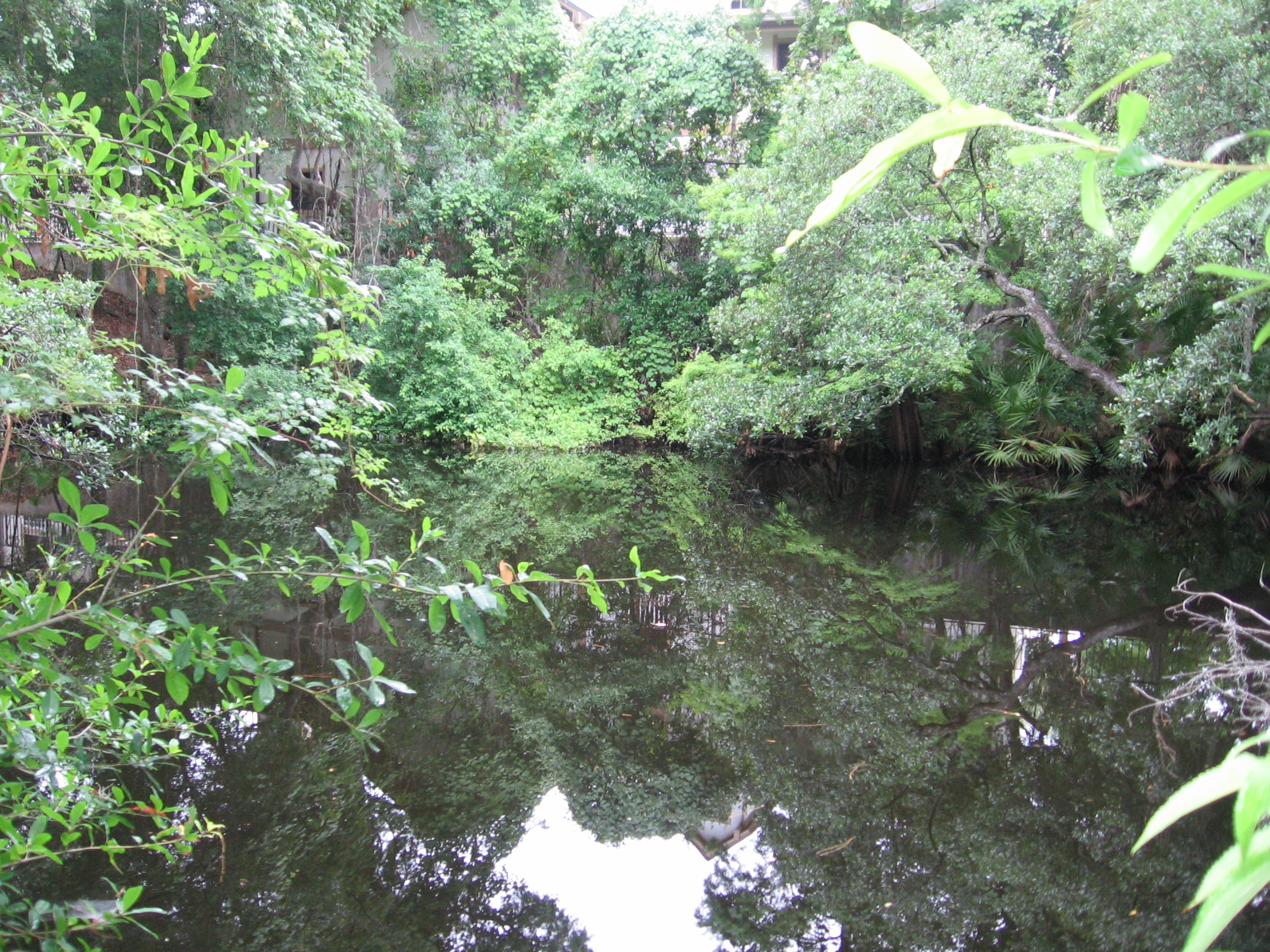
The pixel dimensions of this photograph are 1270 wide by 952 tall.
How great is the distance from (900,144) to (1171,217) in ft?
0.45

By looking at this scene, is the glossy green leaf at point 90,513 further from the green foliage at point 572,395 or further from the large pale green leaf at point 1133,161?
the green foliage at point 572,395

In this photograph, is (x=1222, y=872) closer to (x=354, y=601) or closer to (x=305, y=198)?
(x=354, y=601)

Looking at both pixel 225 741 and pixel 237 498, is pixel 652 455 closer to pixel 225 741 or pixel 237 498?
pixel 237 498

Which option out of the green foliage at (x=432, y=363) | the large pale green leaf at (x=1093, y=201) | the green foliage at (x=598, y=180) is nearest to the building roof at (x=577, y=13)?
the green foliage at (x=598, y=180)

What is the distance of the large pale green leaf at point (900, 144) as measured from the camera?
0.39m

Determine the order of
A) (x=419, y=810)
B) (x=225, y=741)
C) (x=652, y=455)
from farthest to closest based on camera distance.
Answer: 1. (x=652, y=455)
2. (x=225, y=741)
3. (x=419, y=810)

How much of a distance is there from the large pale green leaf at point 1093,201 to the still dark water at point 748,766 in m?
2.54

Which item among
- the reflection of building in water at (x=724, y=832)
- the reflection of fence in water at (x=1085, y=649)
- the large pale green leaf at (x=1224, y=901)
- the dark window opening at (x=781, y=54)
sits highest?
the dark window opening at (x=781, y=54)

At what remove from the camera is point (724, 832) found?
3043mm

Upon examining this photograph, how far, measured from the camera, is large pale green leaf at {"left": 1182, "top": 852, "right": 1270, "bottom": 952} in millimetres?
342

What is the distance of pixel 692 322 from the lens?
53.2 ft

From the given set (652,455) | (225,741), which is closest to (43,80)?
(652,455)

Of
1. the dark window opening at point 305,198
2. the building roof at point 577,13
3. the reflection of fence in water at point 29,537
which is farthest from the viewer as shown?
the building roof at point 577,13

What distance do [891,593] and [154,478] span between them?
24.7 feet
